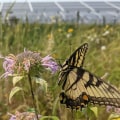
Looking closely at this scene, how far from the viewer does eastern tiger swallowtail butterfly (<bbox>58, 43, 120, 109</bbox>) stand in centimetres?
160

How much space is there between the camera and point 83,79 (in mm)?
1655

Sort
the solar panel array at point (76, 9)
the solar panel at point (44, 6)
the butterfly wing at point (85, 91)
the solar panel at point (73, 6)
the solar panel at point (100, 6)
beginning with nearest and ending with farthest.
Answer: the butterfly wing at point (85, 91) → the solar panel array at point (76, 9) → the solar panel at point (44, 6) → the solar panel at point (73, 6) → the solar panel at point (100, 6)

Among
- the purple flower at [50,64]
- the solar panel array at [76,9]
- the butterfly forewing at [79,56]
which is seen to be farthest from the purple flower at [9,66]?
the solar panel array at [76,9]

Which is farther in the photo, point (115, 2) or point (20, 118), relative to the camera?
point (115, 2)

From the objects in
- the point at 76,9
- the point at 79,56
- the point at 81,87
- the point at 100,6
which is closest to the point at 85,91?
the point at 81,87

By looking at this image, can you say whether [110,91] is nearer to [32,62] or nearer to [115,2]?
[32,62]

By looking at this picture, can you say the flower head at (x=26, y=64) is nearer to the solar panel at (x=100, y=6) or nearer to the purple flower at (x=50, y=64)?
the purple flower at (x=50, y=64)

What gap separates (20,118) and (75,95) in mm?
217

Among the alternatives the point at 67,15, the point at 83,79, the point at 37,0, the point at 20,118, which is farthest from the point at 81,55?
the point at 37,0

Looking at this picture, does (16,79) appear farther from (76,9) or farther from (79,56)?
(76,9)

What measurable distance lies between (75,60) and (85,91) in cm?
12

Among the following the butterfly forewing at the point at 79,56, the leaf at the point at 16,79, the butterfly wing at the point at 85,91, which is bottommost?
the butterfly wing at the point at 85,91

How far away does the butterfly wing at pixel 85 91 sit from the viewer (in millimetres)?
1590

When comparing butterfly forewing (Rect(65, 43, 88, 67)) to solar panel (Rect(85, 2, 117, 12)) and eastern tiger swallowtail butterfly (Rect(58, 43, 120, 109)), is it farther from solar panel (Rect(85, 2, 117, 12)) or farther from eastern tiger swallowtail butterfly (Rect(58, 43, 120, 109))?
solar panel (Rect(85, 2, 117, 12))
